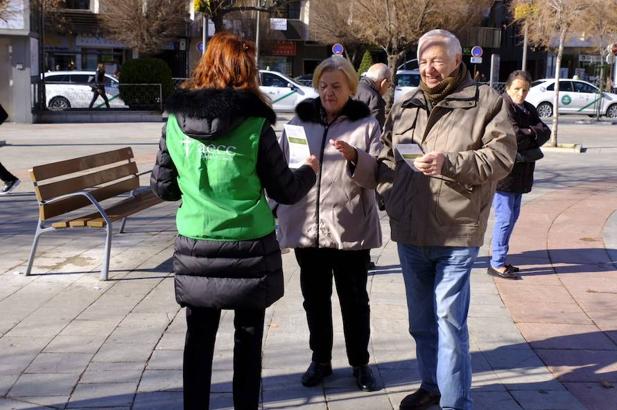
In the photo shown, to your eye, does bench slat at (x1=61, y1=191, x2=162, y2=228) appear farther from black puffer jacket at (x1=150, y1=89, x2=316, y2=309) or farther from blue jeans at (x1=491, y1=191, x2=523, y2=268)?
black puffer jacket at (x1=150, y1=89, x2=316, y2=309)

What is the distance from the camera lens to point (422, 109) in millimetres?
3998

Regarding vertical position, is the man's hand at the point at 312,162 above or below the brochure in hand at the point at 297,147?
below

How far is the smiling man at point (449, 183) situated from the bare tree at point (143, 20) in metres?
39.2

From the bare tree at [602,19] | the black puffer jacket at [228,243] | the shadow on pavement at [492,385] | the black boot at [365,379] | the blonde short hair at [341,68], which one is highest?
the bare tree at [602,19]

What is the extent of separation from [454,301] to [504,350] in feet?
5.08

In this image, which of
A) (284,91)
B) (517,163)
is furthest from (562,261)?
(284,91)

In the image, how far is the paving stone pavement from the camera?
452cm

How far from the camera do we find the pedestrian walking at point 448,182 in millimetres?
3809

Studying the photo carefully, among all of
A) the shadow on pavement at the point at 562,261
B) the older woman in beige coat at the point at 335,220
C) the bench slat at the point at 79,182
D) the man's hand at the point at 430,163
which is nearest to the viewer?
the man's hand at the point at 430,163

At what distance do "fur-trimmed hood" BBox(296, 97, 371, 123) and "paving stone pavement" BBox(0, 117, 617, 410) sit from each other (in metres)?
1.43

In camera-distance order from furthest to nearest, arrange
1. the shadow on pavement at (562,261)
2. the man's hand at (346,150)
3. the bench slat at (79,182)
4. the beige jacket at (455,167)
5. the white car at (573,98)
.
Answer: the white car at (573,98) → the shadow on pavement at (562,261) → the bench slat at (79,182) → the man's hand at (346,150) → the beige jacket at (455,167)

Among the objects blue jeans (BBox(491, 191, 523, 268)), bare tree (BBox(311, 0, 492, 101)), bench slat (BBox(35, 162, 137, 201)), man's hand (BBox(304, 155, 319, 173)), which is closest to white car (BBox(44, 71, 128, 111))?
bare tree (BBox(311, 0, 492, 101))

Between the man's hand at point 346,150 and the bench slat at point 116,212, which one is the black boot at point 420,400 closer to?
the man's hand at point 346,150

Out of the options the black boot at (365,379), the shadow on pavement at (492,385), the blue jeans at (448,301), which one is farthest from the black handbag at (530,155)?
the blue jeans at (448,301)
